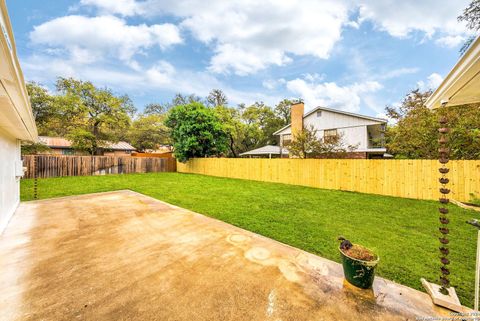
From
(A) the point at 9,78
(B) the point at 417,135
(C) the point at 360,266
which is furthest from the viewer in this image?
(B) the point at 417,135

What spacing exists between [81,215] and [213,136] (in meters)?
11.8

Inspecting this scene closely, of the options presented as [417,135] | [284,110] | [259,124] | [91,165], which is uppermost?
[284,110]

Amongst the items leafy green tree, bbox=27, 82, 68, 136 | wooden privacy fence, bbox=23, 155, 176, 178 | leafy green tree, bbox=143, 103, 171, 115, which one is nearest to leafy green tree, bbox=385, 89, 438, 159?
wooden privacy fence, bbox=23, 155, 176, 178

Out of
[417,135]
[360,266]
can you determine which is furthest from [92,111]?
[417,135]

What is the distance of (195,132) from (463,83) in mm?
14632

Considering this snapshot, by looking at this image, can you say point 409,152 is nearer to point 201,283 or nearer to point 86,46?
point 201,283

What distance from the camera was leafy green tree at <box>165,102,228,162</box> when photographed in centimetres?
1475

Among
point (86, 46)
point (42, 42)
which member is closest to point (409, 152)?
point (86, 46)

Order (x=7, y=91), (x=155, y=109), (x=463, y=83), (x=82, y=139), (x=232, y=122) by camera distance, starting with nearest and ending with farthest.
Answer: (x=463, y=83)
(x=7, y=91)
(x=82, y=139)
(x=232, y=122)
(x=155, y=109)

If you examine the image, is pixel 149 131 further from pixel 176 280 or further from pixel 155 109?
pixel 176 280

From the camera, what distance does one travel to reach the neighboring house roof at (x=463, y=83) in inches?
47.9

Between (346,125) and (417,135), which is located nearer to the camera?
(417,135)

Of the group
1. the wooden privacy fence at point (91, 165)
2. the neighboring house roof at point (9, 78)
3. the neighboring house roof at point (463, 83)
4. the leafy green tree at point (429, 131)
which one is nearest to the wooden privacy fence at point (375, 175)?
the leafy green tree at point (429, 131)

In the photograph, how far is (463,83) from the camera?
5.08 feet
